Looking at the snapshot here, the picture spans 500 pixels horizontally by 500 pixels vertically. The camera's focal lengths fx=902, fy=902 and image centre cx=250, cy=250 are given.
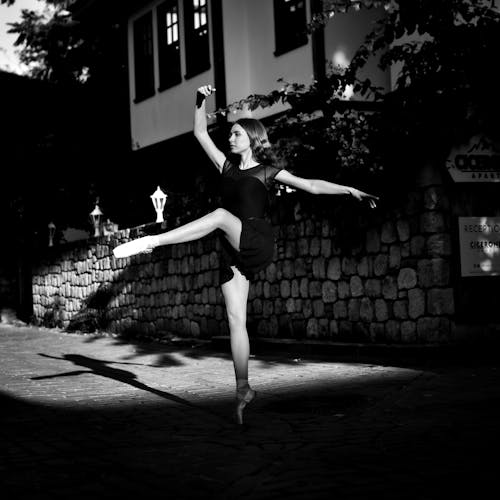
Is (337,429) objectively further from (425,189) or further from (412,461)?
(425,189)

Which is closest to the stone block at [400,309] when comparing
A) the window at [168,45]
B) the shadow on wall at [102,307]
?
the shadow on wall at [102,307]

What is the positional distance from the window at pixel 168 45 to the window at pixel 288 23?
10.9ft

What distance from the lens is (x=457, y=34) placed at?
920 cm

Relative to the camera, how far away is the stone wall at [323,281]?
919cm

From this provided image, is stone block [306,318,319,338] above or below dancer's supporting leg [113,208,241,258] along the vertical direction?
below

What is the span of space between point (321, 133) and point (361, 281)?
67.7 inches

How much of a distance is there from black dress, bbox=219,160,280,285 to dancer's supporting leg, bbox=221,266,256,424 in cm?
6

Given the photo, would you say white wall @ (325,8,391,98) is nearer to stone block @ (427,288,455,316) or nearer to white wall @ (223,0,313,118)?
white wall @ (223,0,313,118)

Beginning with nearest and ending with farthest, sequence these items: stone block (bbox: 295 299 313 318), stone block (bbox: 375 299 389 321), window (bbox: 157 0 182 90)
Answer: stone block (bbox: 375 299 389 321), stone block (bbox: 295 299 313 318), window (bbox: 157 0 182 90)

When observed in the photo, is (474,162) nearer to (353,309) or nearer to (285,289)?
(353,309)

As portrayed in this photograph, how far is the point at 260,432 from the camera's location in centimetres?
518

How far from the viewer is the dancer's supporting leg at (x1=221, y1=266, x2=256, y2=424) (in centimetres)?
538

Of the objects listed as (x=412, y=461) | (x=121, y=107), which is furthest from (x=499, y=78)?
(x=121, y=107)

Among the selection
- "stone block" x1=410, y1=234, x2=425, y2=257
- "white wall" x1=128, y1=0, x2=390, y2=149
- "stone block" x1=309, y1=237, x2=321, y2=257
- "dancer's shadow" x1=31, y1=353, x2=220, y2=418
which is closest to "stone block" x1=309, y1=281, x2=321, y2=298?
"stone block" x1=309, y1=237, x2=321, y2=257
